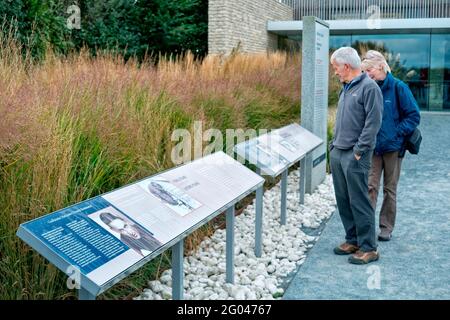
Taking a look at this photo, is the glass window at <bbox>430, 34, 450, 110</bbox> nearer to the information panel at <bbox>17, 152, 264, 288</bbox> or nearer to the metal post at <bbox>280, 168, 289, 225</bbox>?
the metal post at <bbox>280, 168, 289, 225</bbox>

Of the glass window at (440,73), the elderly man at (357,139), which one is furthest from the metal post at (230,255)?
the glass window at (440,73)

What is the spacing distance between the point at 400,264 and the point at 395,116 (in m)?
1.25

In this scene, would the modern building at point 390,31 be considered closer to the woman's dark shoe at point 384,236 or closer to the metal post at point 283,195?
the metal post at point 283,195

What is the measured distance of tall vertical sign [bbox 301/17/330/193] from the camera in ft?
25.1

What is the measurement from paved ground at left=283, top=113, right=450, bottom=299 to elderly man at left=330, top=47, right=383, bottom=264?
22 cm

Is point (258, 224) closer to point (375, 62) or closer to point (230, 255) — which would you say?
point (230, 255)

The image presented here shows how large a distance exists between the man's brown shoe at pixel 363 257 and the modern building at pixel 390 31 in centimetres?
1418

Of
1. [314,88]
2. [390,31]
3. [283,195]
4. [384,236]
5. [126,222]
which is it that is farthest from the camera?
[390,31]

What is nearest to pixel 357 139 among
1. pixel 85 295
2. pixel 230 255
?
pixel 230 255

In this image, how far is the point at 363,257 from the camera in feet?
15.6

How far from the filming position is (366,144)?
455 cm
